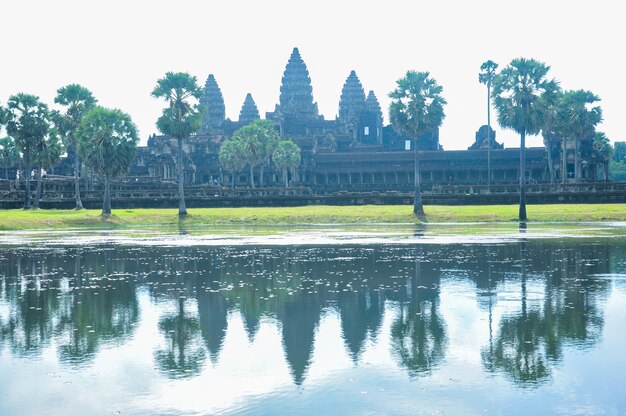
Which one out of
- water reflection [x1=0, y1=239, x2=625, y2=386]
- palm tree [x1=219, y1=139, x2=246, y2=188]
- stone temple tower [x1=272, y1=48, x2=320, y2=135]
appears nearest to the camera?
water reflection [x1=0, y1=239, x2=625, y2=386]

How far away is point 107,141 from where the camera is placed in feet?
232

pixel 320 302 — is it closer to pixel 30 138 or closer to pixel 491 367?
pixel 491 367

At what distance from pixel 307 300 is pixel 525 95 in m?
51.0

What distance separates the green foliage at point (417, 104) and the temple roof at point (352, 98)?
107 meters

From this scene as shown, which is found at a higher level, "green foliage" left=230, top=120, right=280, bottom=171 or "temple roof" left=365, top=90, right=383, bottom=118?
"temple roof" left=365, top=90, right=383, bottom=118

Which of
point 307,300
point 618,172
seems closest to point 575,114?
point 307,300

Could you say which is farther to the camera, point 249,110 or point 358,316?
point 249,110

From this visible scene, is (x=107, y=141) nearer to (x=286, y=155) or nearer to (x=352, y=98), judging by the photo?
(x=286, y=155)

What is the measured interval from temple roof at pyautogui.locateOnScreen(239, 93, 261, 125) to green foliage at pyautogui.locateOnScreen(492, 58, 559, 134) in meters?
123

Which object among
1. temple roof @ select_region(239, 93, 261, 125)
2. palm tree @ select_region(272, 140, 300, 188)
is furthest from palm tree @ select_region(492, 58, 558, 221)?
temple roof @ select_region(239, 93, 261, 125)

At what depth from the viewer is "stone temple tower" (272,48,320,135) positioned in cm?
16988

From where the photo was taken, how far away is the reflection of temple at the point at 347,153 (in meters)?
120

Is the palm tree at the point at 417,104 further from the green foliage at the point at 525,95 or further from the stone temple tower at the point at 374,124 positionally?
the stone temple tower at the point at 374,124

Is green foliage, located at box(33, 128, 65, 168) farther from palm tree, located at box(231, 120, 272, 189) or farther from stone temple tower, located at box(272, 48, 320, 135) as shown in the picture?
stone temple tower, located at box(272, 48, 320, 135)
